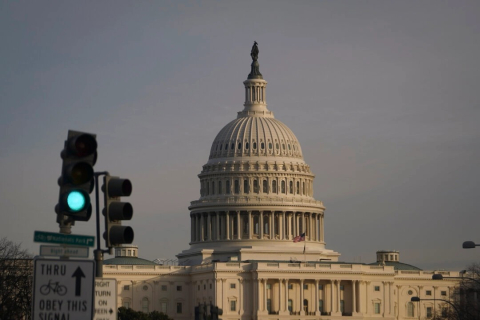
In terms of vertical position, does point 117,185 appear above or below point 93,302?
above

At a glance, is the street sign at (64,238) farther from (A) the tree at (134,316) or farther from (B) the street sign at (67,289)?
(A) the tree at (134,316)

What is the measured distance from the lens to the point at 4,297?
127875mm

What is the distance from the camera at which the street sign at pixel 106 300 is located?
35.4 m

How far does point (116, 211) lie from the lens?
3462 centimetres

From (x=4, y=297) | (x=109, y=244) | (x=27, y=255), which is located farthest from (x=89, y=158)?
(x=27, y=255)

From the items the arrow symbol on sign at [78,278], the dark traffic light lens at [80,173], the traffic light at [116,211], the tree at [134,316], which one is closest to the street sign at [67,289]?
the arrow symbol on sign at [78,278]

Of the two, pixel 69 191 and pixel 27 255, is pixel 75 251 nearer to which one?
pixel 69 191

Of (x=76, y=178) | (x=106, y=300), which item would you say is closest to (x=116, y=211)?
(x=106, y=300)

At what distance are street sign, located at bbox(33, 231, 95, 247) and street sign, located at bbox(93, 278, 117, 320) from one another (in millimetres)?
2139

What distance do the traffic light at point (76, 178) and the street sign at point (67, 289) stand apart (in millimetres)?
1135

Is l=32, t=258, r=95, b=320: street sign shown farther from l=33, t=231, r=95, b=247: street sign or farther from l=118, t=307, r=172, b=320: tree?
l=118, t=307, r=172, b=320: tree

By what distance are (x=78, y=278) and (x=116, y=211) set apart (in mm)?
2778

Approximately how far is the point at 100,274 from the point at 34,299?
248 inches

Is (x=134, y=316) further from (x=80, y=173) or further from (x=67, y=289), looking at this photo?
(x=80, y=173)
